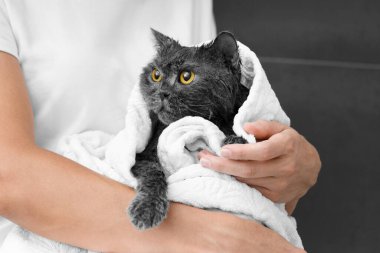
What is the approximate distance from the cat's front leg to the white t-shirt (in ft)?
0.97

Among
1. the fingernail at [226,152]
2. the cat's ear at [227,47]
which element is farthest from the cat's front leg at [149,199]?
the cat's ear at [227,47]

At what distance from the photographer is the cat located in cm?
74

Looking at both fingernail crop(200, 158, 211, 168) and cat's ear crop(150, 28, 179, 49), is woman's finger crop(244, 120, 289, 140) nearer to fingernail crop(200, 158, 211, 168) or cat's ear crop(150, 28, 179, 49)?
fingernail crop(200, 158, 211, 168)

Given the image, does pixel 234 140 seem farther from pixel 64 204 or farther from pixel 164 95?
pixel 64 204

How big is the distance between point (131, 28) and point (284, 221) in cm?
58

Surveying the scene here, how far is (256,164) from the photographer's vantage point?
0.75 meters

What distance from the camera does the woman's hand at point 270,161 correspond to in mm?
713

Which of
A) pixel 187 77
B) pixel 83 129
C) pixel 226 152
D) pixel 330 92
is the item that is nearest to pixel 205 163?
pixel 226 152

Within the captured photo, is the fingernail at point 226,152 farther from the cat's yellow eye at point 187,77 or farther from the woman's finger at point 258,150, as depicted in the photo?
the cat's yellow eye at point 187,77

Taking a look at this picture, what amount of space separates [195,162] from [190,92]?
120 millimetres

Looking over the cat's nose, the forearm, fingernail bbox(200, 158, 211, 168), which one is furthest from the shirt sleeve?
fingernail bbox(200, 158, 211, 168)

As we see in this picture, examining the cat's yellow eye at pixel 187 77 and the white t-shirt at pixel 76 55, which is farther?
the white t-shirt at pixel 76 55

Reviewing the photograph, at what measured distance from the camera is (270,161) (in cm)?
78

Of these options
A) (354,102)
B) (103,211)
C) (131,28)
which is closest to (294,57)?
(354,102)
